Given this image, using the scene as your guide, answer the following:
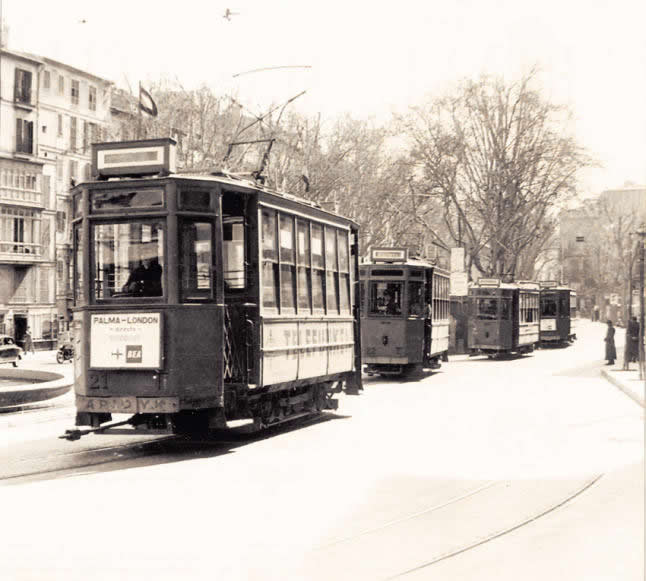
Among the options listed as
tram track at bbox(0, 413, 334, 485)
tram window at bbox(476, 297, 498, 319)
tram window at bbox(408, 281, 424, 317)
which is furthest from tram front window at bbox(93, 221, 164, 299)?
tram window at bbox(476, 297, 498, 319)

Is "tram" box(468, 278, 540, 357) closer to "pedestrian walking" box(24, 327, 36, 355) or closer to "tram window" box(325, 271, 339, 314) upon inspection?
"pedestrian walking" box(24, 327, 36, 355)

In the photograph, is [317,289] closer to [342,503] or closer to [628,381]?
[342,503]

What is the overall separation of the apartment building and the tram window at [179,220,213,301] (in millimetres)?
39633

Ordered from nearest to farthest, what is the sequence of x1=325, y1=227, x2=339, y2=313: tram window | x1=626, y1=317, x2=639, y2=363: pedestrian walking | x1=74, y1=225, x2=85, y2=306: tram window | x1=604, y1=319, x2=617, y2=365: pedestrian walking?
x1=74, y1=225, x2=85, y2=306: tram window → x1=325, y1=227, x2=339, y2=313: tram window → x1=626, y1=317, x2=639, y2=363: pedestrian walking → x1=604, y1=319, x2=617, y2=365: pedestrian walking

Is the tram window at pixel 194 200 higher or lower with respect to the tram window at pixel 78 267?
higher

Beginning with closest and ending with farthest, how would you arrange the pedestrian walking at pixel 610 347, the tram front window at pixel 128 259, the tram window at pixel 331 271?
the tram front window at pixel 128 259 → the tram window at pixel 331 271 → the pedestrian walking at pixel 610 347

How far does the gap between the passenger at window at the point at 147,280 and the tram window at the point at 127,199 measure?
62 centimetres

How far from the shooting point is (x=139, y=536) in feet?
24.0

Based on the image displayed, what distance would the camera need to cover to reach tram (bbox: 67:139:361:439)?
1141cm

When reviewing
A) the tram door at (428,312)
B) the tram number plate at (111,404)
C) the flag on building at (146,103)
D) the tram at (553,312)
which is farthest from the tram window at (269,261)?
the tram at (553,312)

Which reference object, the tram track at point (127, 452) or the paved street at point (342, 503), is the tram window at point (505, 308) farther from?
the tram track at point (127, 452)

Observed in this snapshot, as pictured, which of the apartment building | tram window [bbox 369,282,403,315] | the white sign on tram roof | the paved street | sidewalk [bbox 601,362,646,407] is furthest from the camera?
the apartment building

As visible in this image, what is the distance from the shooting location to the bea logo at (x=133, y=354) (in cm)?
1139

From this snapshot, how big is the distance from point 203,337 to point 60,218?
4815cm
